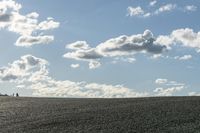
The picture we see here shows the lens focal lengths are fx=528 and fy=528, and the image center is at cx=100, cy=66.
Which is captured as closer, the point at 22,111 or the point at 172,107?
the point at 172,107

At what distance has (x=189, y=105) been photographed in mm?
41031

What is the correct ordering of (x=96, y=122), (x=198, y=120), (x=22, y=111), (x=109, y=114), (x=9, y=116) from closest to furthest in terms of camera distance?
(x=198, y=120), (x=96, y=122), (x=109, y=114), (x=9, y=116), (x=22, y=111)

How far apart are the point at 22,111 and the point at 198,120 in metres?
19.2

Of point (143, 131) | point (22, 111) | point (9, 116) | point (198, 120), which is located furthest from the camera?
point (22, 111)

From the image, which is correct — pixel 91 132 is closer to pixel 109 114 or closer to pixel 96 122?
pixel 96 122

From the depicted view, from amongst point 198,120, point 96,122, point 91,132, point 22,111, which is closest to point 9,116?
point 22,111

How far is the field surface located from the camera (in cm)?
3241

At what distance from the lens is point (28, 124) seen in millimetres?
37688

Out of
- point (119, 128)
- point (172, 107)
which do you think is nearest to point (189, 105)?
point (172, 107)

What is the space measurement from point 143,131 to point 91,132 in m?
3.24

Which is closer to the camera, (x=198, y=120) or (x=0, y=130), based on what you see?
(x=198, y=120)

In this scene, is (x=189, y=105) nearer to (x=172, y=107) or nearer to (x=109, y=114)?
(x=172, y=107)

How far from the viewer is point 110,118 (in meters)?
37.3

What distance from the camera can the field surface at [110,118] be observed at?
32.4m
